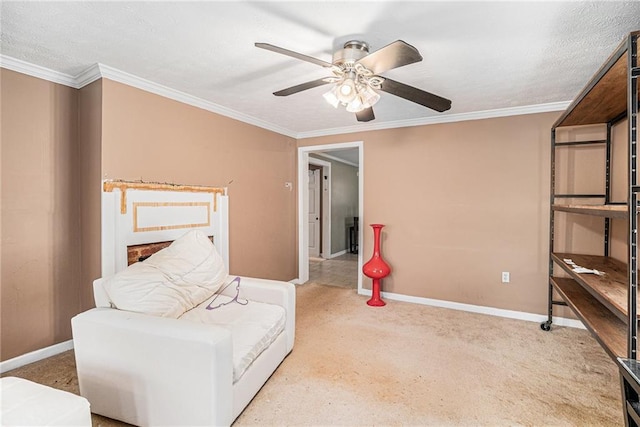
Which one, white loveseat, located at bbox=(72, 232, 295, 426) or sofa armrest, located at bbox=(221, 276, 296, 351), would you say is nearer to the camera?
white loveseat, located at bbox=(72, 232, 295, 426)

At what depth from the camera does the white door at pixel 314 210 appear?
6.18 meters

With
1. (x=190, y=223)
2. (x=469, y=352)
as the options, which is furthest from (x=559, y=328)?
(x=190, y=223)

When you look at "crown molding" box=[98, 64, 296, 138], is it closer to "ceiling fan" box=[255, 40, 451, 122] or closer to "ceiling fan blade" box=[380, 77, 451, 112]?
"ceiling fan" box=[255, 40, 451, 122]

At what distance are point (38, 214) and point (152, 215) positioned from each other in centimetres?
75

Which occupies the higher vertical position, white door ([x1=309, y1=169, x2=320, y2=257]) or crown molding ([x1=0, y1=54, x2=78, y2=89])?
crown molding ([x1=0, y1=54, x2=78, y2=89])

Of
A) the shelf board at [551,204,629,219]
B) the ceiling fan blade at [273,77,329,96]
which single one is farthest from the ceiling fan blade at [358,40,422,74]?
the shelf board at [551,204,629,219]

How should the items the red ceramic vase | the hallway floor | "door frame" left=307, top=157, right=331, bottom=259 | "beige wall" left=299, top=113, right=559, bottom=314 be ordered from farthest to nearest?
1. "door frame" left=307, top=157, right=331, bottom=259
2. the hallway floor
3. the red ceramic vase
4. "beige wall" left=299, top=113, right=559, bottom=314

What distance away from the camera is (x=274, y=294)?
2229mm

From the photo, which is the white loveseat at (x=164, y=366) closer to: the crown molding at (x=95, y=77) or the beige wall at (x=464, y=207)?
the crown molding at (x=95, y=77)

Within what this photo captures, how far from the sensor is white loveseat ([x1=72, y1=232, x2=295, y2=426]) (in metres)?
1.37

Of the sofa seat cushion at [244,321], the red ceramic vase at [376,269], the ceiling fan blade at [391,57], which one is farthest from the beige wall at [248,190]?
the ceiling fan blade at [391,57]

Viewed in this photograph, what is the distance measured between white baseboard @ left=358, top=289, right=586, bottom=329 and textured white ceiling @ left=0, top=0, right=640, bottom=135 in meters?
2.16

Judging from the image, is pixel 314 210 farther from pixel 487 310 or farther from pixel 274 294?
pixel 274 294

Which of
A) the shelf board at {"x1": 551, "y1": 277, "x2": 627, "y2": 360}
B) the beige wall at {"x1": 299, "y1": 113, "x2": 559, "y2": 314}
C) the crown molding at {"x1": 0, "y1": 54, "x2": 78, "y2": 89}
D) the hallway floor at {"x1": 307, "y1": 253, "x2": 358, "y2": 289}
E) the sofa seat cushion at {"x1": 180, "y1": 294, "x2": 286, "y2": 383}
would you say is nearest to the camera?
the shelf board at {"x1": 551, "y1": 277, "x2": 627, "y2": 360}
